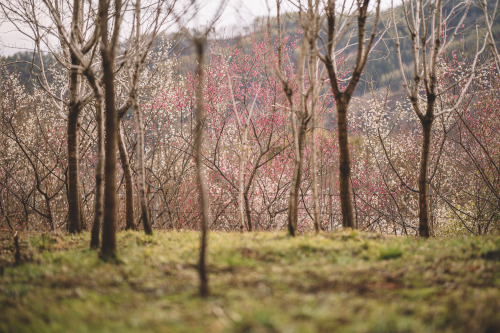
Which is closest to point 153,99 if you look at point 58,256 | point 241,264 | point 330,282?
point 58,256

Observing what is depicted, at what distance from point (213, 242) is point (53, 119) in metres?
14.8

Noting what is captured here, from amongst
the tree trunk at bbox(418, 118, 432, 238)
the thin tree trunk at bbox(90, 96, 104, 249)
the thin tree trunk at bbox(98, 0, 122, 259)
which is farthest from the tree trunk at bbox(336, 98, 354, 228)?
the thin tree trunk at bbox(90, 96, 104, 249)

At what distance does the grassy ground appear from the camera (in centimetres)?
269

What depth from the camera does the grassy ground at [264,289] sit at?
2691 millimetres

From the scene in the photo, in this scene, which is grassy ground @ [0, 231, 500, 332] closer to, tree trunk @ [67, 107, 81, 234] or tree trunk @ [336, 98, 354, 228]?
tree trunk @ [336, 98, 354, 228]

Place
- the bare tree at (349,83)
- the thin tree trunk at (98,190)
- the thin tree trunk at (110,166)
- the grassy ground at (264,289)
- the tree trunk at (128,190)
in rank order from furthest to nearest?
1. the tree trunk at (128,190)
2. the bare tree at (349,83)
3. the thin tree trunk at (98,190)
4. the thin tree trunk at (110,166)
5. the grassy ground at (264,289)

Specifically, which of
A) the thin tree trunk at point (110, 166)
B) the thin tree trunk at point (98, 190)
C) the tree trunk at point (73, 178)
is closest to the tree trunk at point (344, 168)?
the thin tree trunk at point (110, 166)

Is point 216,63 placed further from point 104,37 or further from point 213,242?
point 213,242

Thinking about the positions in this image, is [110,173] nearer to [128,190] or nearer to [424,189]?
[128,190]

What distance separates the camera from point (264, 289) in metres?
3.39

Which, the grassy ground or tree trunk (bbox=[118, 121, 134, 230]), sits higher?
tree trunk (bbox=[118, 121, 134, 230])

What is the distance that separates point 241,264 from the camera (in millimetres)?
4277

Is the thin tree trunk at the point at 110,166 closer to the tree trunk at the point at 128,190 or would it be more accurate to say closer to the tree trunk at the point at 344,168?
the tree trunk at the point at 128,190

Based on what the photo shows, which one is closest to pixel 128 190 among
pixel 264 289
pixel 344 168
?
pixel 344 168
